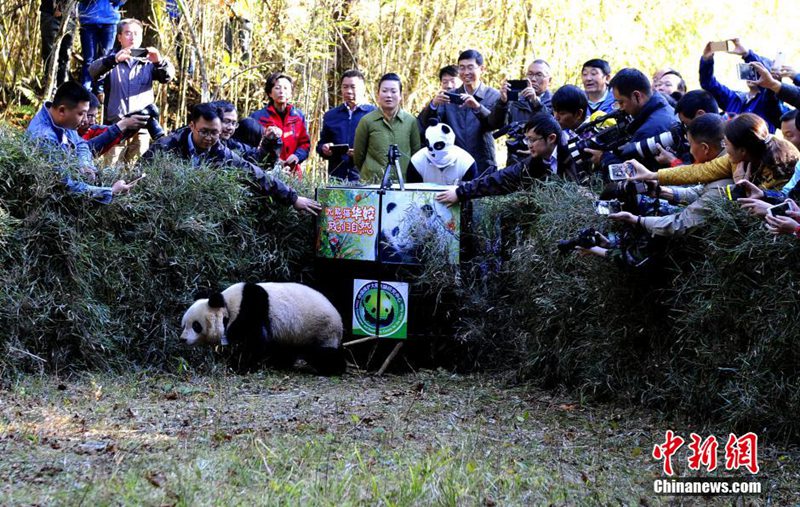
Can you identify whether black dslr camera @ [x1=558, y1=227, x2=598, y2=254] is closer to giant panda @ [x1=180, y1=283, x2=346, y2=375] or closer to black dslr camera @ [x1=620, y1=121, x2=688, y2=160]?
black dslr camera @ [x1=620, y1=121, x2=688, y2=160]

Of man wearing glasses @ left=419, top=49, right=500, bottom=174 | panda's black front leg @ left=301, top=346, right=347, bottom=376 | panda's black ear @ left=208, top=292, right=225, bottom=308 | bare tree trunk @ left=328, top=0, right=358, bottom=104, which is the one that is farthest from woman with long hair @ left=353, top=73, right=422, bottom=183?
bare tree trunk @ left=328, top=0, right=358, bottom=104

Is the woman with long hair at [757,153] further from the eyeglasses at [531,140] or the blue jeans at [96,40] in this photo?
the blue jeans at [96,40]

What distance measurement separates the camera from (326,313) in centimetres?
852

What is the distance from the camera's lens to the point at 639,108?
312 inches

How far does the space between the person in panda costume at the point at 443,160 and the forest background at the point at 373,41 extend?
156 inches

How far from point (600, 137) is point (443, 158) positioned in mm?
1767

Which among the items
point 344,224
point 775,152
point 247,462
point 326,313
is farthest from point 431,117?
point 247,462

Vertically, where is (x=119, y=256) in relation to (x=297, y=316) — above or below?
above

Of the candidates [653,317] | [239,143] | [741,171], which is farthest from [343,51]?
[741,171]

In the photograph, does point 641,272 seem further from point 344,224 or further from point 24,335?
point 24,335

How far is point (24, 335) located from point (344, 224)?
2854mm

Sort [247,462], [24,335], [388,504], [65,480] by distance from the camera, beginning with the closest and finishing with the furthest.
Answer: [388,504] < [65,480] < [247,462] < [24,335]

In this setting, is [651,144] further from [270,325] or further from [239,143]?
[239,143]

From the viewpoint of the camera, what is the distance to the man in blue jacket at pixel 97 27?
10961 millimetres
